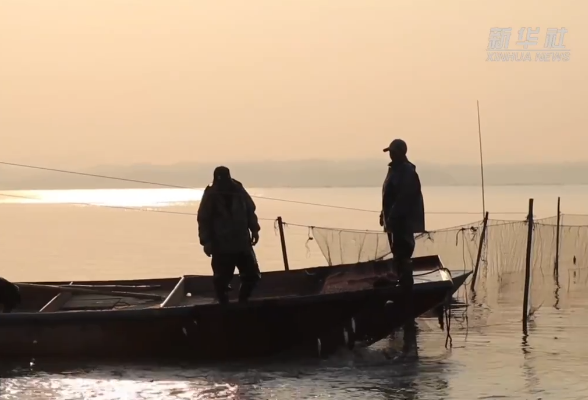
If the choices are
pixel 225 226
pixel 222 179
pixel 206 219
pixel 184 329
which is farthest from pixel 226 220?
pixel 184 329

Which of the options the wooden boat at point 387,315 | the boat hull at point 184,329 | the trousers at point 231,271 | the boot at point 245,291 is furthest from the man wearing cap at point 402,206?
the boot at point 245,291

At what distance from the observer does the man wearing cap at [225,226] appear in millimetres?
12555

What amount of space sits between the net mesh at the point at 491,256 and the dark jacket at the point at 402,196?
4.77 m

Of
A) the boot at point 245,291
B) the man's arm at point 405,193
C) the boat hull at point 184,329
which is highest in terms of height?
the man's arm at point 405,193

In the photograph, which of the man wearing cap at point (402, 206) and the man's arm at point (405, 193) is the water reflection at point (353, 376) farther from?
the man's arm at point (405, 193)

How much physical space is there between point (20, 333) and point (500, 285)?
13.0 meters

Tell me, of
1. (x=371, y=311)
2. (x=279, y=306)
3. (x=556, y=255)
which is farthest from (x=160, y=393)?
(x=556, y=255)

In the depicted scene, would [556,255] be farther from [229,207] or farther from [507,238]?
[229,207]

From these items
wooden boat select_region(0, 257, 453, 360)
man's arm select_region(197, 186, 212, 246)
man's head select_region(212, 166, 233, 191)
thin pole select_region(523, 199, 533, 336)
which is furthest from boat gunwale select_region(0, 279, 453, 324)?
thin pole select_region(523, 199, 533, 336)

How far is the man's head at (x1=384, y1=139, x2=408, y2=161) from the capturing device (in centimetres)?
1262

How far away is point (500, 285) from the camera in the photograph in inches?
871

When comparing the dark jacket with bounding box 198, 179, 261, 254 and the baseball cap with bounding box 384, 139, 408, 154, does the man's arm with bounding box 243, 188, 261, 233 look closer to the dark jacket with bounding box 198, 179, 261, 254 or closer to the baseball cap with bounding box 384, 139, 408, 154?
the dark jacket with bounding box 198, 179, 261, 254

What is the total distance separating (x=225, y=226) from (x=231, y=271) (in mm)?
661

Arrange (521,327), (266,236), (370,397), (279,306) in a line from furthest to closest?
(266,236), (521,327), (279,306), (370,397)
